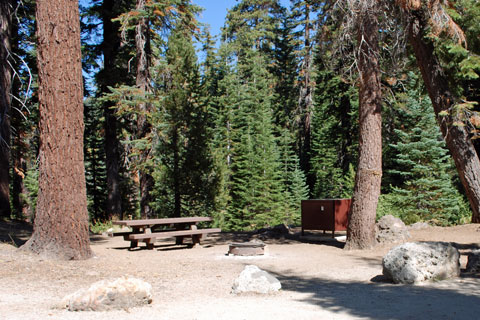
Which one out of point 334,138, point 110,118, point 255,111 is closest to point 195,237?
point 110,118

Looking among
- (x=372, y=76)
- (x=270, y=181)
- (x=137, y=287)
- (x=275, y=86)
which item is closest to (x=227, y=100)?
(x=270, y=181)

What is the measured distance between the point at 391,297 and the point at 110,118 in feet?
53.9

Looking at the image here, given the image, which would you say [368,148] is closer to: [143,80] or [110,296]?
[110,296]

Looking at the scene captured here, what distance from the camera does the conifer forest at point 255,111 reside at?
11.2 meters

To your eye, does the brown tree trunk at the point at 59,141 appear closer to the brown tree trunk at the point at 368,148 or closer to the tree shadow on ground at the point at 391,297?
the tree shadow on ground at the point at 391,297

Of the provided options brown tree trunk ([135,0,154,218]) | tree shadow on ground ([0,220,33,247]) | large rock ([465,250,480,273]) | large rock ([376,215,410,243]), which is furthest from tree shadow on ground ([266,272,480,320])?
brown tree trunk ([135,0,154,218])

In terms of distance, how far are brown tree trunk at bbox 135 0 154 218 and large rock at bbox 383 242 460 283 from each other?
12480mm

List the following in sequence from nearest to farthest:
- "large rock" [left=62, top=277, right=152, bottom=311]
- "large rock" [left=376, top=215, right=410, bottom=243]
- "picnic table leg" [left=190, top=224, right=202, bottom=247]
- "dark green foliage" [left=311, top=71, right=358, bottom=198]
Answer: "large rock" [left=62, top=277, right=152, bottom=311], "large rock" [left=376, top=215, right=410, bottom=243], "picnic table leg" [left=190, top=224, right=202, bottom=247], "dark green foliage" [left=311, top=71, right=358, bottom=198]

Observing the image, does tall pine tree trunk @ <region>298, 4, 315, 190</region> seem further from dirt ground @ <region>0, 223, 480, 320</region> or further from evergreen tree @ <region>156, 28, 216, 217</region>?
dirt ground @ <region>0, 223, 480, 320</region>

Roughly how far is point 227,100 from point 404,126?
14473 mm

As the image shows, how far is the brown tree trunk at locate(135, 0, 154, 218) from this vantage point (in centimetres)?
1758

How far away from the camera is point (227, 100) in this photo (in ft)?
116

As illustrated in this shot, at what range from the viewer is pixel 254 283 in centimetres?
615

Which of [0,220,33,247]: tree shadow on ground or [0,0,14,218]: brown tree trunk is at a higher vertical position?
[0,0,14,218]: brown tree trunk
